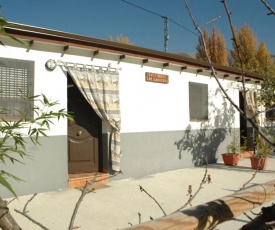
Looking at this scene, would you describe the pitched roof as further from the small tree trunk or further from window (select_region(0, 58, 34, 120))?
the small tree trunk

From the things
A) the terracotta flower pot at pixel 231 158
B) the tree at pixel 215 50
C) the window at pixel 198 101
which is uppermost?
the tree at pixel 215 50

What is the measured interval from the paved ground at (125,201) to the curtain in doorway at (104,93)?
970 mm

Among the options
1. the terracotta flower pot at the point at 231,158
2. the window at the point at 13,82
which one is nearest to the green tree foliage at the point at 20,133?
the window at the point at 13,82

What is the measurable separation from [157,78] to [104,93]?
1.88 meters

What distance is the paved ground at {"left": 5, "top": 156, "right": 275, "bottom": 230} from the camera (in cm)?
427

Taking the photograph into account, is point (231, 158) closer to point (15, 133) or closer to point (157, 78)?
point (157, 78)

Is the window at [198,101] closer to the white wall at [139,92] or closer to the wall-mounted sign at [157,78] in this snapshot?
the white wall at [139,92]

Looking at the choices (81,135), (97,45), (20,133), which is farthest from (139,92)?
(20,133)

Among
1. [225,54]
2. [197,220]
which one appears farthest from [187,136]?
[225,54]

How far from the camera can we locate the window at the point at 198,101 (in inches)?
352

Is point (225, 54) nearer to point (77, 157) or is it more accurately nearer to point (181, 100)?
point (181, 100)

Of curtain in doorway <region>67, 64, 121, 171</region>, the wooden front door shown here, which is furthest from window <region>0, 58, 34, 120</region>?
the wooden front door

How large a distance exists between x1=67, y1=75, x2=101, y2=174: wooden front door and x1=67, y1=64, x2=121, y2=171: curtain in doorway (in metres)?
0.41

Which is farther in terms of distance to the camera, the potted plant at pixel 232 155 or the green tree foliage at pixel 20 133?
the potted plant at pixel 232 155
